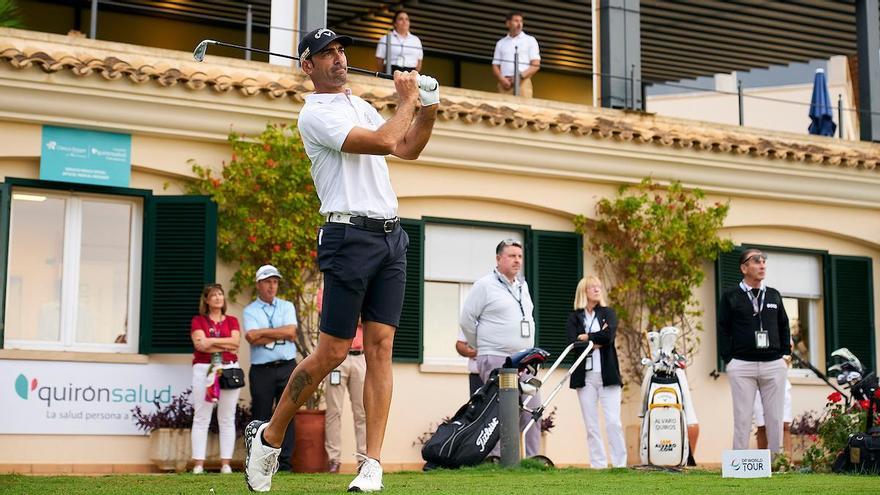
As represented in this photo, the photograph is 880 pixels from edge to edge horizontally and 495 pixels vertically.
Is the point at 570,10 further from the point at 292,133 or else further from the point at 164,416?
the point at 164,416

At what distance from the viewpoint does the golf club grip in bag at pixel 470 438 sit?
1086cm

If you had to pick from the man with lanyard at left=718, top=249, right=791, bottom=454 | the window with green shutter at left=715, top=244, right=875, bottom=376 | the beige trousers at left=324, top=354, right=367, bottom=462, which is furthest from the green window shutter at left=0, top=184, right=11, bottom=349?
the window with green shutter at left=715, top=244, right=875, bottom=376

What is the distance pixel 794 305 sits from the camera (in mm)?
18500

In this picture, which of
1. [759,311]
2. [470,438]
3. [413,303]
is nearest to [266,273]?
[413,303]

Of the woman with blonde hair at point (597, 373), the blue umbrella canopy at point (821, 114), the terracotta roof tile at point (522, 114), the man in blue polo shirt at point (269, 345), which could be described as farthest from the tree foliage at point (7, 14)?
the blue umbrella canopy at point (821, 114)

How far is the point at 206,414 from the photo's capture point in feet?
43.5

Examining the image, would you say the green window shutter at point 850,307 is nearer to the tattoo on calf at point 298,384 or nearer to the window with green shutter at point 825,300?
the window with green shutter at point 825,300

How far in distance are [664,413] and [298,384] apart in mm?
5212

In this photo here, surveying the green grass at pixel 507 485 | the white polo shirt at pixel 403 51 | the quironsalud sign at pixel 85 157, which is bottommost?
the green grass at pixel 507 485

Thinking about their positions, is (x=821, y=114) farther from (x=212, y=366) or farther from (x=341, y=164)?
(x=341, y=164)

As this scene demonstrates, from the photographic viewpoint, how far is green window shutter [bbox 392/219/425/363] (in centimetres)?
1558

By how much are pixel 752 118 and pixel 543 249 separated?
19928 mm

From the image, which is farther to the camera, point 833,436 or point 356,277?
point 833,436

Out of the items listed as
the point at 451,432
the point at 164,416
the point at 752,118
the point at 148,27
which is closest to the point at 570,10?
the point at 148,27
